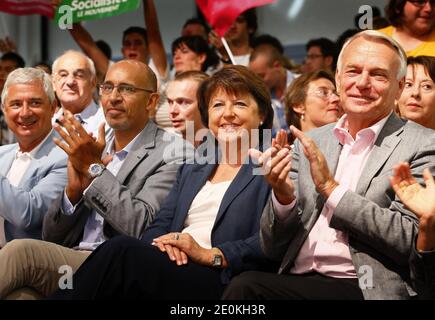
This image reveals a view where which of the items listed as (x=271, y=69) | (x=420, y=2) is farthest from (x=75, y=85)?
(x=420, y=2)

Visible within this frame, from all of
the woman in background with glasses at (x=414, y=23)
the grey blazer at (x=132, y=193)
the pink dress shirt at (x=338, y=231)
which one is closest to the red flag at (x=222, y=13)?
the woman in background with glasses at (x=414, y=23)

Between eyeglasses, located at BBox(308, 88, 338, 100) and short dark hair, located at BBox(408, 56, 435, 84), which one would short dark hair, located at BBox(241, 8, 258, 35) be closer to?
eyeglasses, located at BBox(308, 88, 338, 100)

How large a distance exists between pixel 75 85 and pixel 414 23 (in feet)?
6.41

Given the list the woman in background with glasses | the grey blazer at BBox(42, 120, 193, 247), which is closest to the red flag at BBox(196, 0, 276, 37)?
the woman in background with glasses

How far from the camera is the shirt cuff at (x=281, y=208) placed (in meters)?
Answer: 3.00

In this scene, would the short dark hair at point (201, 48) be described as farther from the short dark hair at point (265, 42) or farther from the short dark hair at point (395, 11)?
the short dark hair at point (395, 11)

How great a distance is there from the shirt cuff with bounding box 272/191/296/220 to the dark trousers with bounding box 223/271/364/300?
8.3 inches

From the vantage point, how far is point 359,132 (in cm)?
309

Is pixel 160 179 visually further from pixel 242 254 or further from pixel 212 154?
pixel 242 254

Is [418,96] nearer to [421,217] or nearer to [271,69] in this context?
[421,217]

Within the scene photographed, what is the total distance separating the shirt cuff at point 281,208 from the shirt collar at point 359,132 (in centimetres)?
32

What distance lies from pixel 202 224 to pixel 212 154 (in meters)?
0.34
